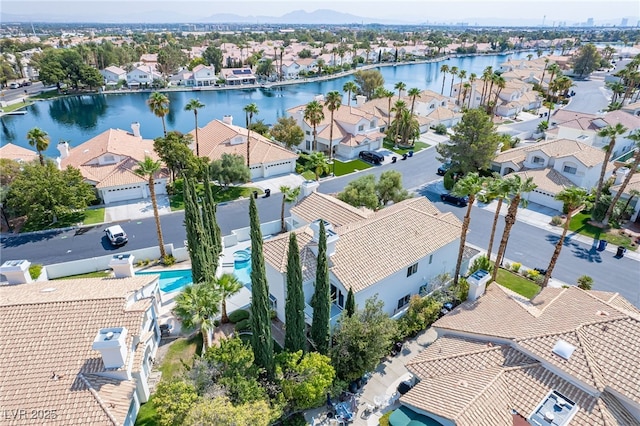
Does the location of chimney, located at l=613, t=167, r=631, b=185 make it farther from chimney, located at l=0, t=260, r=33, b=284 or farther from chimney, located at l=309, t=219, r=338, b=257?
chimney, located at l=0, t=260, r=33, b=284

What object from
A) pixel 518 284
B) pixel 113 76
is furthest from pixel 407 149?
pixel 113 76

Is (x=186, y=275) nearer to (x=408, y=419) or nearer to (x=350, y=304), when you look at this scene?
Answer: (x=350, y=304)

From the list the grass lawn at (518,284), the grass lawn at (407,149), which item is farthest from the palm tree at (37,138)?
the grass lawn at (518,284)

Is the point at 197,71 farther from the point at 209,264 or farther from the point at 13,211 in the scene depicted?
the point at 209,264

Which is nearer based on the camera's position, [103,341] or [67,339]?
[103,341]

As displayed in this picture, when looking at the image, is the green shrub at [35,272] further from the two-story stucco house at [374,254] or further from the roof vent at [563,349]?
the roof vent at [563,349]

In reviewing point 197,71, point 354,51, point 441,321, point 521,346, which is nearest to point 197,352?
point 441,321

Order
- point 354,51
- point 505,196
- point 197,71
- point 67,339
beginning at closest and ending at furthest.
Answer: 1. point 67,339
2. point 505,196
3. point 197,71
4. point 354,51
